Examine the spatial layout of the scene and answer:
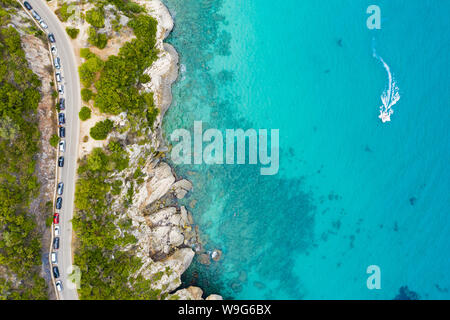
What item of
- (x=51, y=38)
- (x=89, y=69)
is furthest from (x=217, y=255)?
(x=51, y=38)

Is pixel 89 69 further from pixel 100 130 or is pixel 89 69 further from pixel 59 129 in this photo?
pixel 59 129

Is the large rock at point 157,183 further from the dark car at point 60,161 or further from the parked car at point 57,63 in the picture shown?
the parked car at point 57,63

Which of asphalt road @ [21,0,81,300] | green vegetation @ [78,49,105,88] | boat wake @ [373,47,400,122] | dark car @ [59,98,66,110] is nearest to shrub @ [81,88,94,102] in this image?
green vegetation @ [78,49,105,88]

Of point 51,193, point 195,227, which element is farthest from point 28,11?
point 195,227

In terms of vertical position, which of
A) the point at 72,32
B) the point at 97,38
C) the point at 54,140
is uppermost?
the point at 72,32

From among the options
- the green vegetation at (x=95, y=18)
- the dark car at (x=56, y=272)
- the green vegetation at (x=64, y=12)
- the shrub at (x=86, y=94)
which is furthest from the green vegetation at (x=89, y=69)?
the dark car at (x=56, y=272)
